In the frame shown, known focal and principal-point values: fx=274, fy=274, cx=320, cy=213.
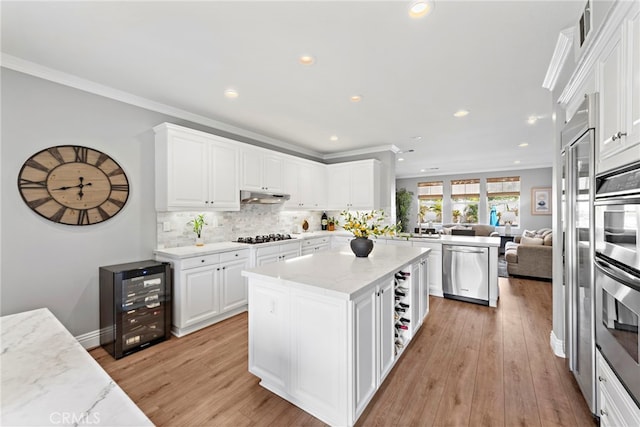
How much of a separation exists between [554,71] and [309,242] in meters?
3.83

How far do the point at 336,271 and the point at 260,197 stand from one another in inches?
94.7

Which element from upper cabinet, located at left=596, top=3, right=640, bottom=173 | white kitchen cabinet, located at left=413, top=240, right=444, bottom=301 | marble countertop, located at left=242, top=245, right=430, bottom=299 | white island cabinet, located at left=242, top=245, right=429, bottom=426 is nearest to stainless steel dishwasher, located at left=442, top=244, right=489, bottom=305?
white kitchen cabinet, located at left=413, top=240, right=444, bottom=301

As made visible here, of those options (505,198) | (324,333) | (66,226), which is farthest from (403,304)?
(505,198)

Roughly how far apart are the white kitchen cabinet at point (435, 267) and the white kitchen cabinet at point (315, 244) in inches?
69.5

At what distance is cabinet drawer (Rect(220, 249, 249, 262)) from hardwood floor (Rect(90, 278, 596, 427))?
2.67 ft

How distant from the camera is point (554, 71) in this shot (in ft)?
8.07

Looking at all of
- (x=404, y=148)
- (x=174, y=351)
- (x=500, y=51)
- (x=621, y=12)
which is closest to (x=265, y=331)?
(x=174, y=351)

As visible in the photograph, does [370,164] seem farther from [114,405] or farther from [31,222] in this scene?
[114,405]

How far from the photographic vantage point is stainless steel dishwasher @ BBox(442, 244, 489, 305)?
3.97m

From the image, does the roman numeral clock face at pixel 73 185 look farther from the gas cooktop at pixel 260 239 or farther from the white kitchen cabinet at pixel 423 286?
the white kitchen cabinet at pixel 423 286

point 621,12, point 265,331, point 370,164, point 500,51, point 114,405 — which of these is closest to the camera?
point 114,405

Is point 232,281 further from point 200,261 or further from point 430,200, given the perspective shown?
point 430,200

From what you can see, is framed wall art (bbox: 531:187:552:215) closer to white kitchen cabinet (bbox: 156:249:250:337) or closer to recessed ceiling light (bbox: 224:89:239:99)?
white kitchen cabinet (bbox: 156:249:250:337)

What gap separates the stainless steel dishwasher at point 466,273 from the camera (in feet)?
13.0
